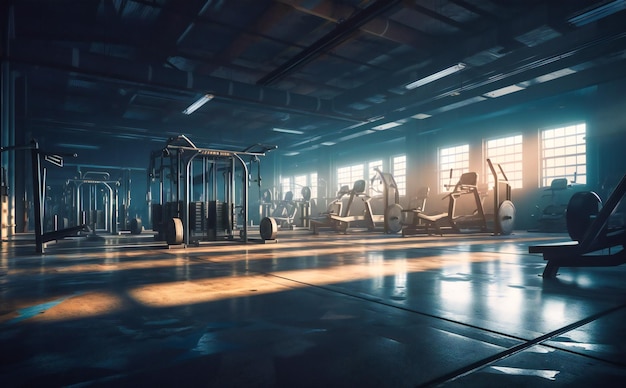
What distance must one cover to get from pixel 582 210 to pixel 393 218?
6.99m

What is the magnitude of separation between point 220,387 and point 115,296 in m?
1.52

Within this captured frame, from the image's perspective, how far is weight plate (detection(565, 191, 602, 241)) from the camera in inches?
134

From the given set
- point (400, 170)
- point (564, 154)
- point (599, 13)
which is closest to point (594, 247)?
point (599, 13)

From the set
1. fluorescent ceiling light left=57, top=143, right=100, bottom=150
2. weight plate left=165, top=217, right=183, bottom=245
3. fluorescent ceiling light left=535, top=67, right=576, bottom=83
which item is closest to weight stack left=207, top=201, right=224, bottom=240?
weight plate left=165, top=217, right=183, bottom=245

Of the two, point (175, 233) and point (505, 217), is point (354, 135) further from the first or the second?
point (175, 233)

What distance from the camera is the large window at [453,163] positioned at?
44.1ft

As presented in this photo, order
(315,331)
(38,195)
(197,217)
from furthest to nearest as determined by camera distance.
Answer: (197,217)
(38,195)
(315,331)

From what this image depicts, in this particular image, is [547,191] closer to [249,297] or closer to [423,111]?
[423,111]

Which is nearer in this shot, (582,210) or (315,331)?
(315,331)

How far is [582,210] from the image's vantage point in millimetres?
3434

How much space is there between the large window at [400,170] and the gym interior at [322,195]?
0.11m

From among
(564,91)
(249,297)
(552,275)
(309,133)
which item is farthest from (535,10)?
(309,133)

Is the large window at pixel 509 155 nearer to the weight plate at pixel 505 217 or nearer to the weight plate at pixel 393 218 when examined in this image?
the weight plate at pixel 505 217

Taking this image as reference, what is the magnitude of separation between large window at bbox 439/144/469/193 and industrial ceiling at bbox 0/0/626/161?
4.19ft
